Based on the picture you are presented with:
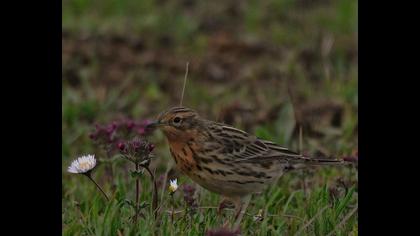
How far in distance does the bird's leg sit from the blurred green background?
0.63m

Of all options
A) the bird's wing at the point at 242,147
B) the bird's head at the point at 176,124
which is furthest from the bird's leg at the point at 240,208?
the bird's head at the point at 176,124

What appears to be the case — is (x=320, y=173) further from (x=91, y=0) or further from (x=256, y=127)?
(x=91, y=0)

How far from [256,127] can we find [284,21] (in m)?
3.43

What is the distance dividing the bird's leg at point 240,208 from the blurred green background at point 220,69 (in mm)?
632

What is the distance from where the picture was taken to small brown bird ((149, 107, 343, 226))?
6191mm

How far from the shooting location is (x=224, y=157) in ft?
20.7

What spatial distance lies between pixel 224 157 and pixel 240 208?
0.39 m

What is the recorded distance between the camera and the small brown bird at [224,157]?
20.3 feet

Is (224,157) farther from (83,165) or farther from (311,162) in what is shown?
(83,165)

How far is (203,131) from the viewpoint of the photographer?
647 cm

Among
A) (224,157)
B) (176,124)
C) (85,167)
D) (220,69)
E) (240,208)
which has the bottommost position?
(240,208)

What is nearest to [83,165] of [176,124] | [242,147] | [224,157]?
[176,124]

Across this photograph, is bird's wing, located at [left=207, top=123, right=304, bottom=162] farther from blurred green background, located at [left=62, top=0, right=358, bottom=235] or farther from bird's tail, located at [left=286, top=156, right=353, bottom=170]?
blurred green background, located at [left=62, top=0, right=358, bottom=235]
